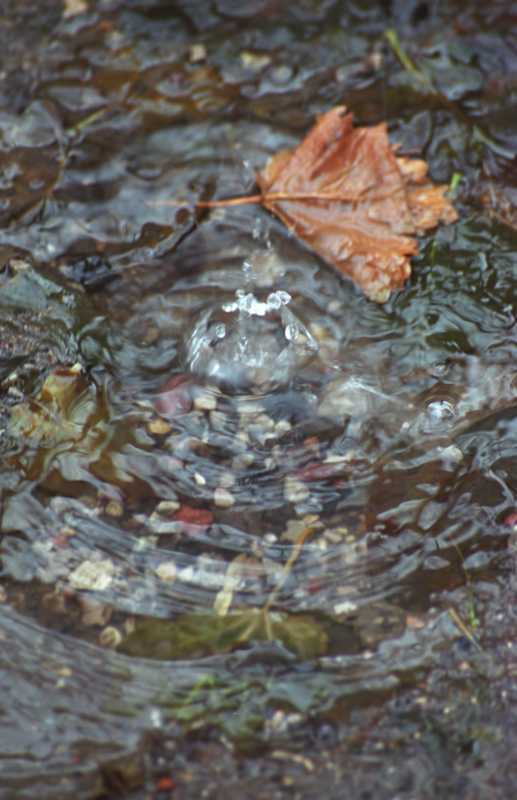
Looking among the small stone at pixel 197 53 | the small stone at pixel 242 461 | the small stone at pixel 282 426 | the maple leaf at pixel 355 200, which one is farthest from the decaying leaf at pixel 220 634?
the small stone at pixel 197 53

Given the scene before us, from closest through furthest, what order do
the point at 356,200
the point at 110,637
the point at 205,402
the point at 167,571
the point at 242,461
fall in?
1. the point at 110,637
2. the point at 167,571
3. the point at 242,461
4. the point at 205,402
5. the point at 356,200

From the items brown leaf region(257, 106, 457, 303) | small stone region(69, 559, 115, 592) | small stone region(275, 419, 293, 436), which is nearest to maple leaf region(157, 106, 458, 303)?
brown leaf region(257, 106, 457, 303)

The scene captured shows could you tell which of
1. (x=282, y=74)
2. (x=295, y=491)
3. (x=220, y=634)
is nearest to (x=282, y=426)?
(x=295, y=491)

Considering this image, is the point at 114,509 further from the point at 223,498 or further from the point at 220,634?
the point at 220,634

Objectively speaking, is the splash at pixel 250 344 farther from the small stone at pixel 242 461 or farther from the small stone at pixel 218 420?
the small stone at pixel 242 461

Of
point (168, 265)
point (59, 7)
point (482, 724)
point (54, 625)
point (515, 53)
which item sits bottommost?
point (482, 724)

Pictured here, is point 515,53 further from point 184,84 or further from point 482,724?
point 482,724

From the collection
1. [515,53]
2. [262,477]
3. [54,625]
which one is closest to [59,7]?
[515,53]
